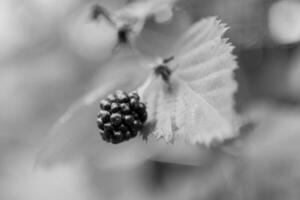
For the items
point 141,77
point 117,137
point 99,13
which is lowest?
point 117,137

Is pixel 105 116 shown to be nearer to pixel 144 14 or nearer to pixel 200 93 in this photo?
pixel 200 93

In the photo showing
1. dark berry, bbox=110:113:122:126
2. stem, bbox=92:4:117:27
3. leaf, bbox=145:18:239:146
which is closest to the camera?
leaf, bbox=145:18:239:146

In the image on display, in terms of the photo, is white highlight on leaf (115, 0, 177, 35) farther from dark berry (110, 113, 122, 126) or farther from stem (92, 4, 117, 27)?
dark berry (110, 113, 122, 126)

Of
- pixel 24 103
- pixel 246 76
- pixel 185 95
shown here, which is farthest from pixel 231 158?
pixel 24 103

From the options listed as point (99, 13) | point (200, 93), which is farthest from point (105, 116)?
point (99, 13)

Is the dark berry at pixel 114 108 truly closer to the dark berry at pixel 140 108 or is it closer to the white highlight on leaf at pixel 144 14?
the dark berry at pixel 140 108

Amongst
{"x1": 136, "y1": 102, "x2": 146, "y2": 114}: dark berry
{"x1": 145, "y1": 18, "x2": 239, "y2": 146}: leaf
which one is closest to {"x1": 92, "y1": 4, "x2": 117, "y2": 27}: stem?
{"x1": 145, "y1": 18, "x2": 239, "y2": 146}: leaf
